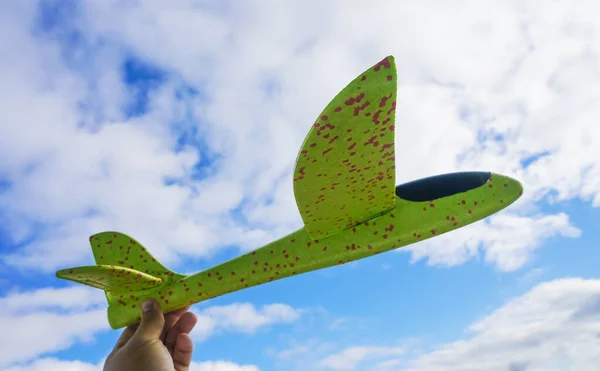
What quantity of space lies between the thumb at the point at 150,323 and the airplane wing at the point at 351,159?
6.34 feet

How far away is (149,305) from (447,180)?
3699mm

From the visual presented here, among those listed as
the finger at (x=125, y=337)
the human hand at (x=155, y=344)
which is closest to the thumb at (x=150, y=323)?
the human hand at (x=155, y=344)

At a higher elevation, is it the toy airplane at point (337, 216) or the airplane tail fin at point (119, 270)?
the airplane tail fin at point (119, 270)

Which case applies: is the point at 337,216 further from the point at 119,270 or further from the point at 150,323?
the point at 119,270

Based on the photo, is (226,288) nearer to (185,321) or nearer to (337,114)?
(185,321)

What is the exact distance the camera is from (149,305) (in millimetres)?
5195

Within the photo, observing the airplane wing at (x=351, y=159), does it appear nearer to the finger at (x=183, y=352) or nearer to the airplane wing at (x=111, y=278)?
the finger at (x=183, y=352)

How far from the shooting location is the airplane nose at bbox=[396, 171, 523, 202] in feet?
17.3

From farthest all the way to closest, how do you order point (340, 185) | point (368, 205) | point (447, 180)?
Answer: point (447, 180)
point (368, 205)
point (340, 185)

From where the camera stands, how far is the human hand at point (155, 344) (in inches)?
178

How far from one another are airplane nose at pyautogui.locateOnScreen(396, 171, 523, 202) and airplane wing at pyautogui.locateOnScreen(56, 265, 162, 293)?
3.22 metres

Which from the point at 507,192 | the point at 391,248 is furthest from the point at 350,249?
the point at 507,192

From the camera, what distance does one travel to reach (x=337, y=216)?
5.03 metres

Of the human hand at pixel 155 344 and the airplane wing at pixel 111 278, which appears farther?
the airplane wing at pixel 111 278
